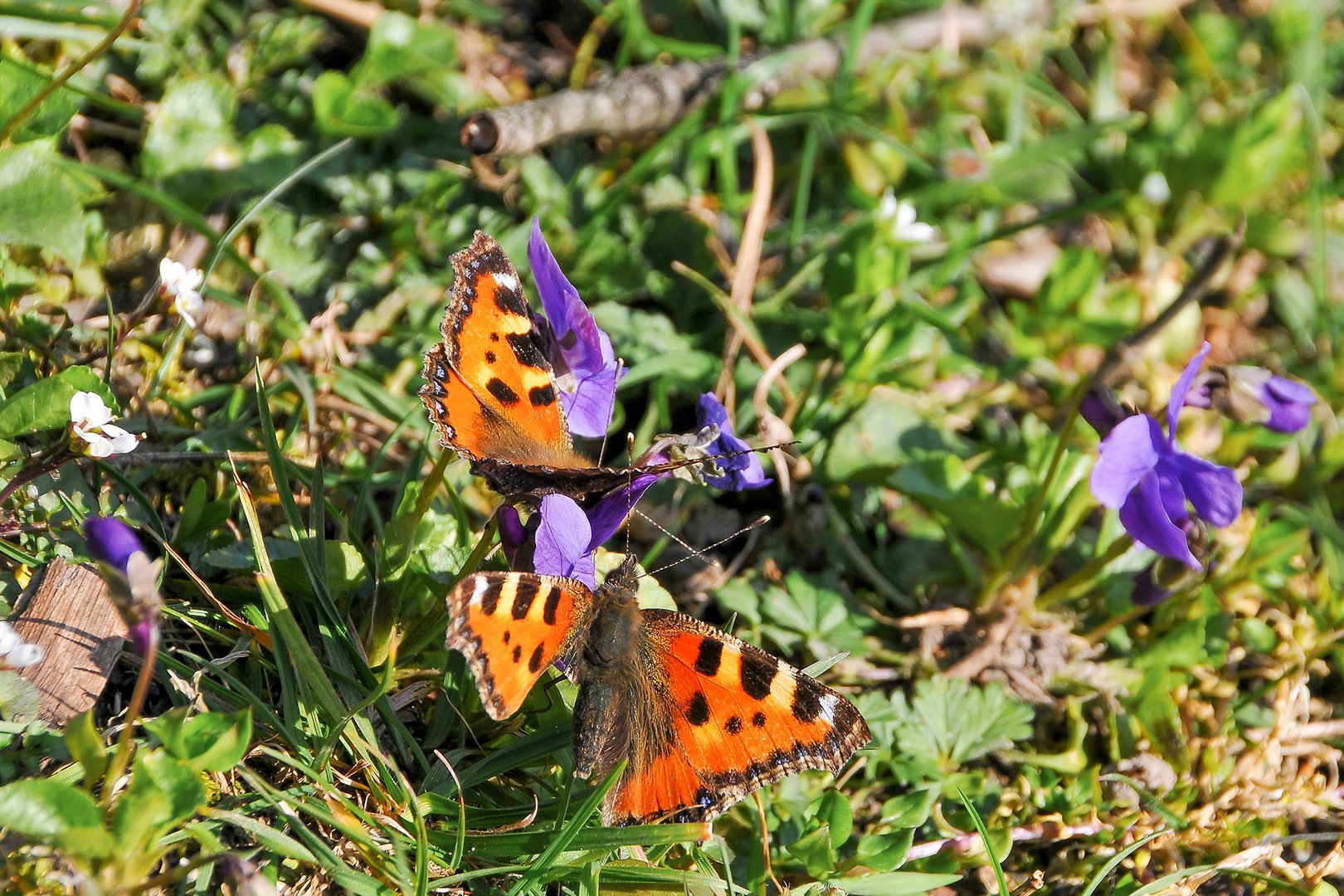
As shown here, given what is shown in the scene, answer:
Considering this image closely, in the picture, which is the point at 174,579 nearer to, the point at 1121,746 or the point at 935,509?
the point at 935,509

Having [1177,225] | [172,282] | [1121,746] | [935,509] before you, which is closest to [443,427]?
[172,282]

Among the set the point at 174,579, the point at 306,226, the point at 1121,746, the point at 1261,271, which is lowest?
the point at 1121,746

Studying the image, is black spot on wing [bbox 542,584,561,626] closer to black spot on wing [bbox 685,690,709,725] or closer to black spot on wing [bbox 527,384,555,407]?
black spot on wing [bbox 685,690,709,725]

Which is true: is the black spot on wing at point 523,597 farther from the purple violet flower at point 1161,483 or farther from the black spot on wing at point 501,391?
the purple violet flower at point 1161,483

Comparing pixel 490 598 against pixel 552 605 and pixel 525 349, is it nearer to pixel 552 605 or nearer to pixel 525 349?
pixel 552 605

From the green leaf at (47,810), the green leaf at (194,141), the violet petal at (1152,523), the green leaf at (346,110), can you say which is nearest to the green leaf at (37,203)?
the green leaf at (194,141)

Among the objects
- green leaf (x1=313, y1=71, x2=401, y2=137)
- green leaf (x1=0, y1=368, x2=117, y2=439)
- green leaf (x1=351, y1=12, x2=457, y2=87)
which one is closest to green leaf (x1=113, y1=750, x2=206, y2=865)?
green leaf (x1=0, y1=368, x2=117, y2=439)

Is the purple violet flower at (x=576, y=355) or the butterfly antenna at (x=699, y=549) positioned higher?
the purple violet flower at (x=576, y=355)
